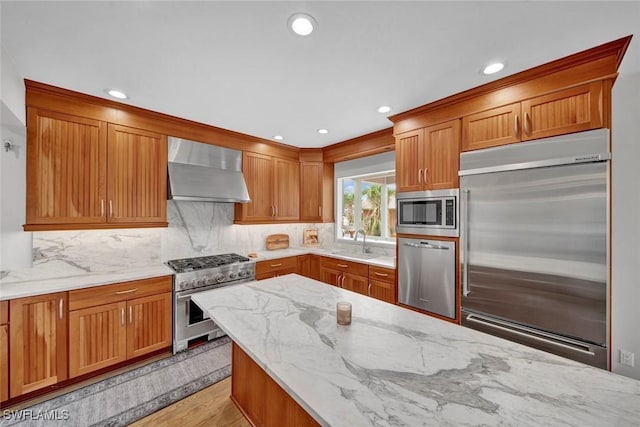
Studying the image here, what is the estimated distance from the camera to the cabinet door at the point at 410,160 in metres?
2.63

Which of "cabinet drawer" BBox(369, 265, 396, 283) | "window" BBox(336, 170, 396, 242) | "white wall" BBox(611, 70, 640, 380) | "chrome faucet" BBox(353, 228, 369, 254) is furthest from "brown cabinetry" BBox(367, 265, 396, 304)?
"white wall" BBox(611, 70, 640, 380)

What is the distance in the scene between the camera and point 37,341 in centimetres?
193

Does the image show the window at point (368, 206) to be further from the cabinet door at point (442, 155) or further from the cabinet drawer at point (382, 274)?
the cabinet door at point (442, 155)

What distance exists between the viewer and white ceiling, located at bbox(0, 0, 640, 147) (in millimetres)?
1324

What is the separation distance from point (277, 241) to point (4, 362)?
110 inches

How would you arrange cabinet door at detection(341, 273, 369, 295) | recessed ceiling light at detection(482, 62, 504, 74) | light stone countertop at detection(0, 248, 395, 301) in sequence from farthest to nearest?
cabinet door at detection(341, 273, 369, 295) → light stone countertop at detection(0, 248, 395, 301) → recessed ceiling light at detection(482, 62, 504, 74)

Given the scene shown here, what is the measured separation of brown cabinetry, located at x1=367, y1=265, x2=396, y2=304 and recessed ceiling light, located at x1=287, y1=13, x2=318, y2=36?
2.38 meters

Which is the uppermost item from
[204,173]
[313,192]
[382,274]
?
[204,173]

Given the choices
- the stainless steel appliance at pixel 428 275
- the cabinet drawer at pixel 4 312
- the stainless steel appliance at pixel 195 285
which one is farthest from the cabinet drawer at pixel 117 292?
the stainless steel appliance at pixel 428 275

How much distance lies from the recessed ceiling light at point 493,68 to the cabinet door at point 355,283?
2348mm

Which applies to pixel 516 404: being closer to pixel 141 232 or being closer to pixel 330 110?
pixel 330 110

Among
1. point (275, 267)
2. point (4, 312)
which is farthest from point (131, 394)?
point (275, 267)

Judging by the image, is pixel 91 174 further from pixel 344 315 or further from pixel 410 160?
pixel 410 160

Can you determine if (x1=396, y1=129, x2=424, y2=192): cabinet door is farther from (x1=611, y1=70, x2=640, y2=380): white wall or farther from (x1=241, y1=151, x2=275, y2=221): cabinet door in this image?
(x1=241, y1=151, x2=275, y2=221): cabinet door
